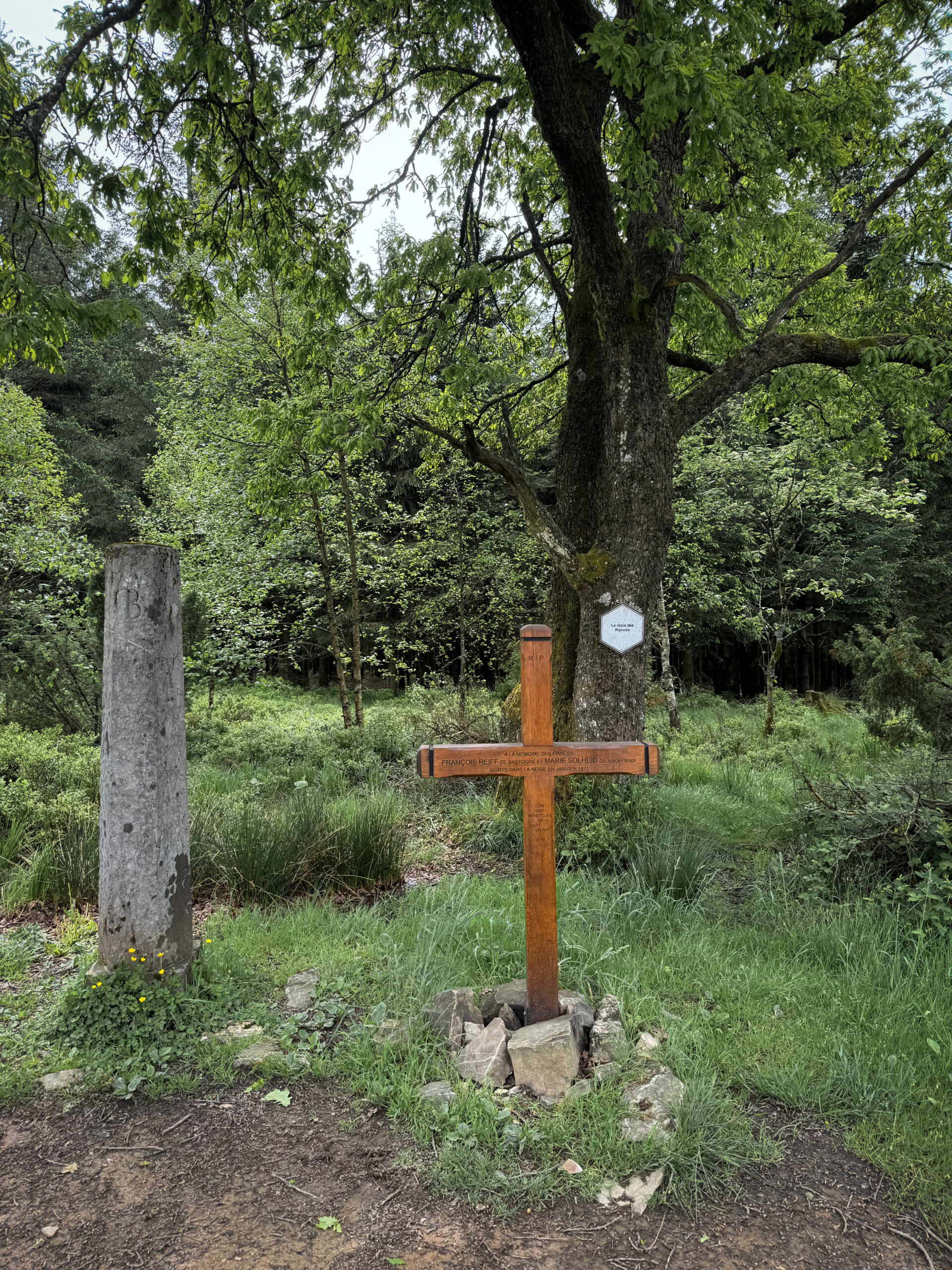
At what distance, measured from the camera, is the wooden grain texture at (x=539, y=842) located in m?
3.20

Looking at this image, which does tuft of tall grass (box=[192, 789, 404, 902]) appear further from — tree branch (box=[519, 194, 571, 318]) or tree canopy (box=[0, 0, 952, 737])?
tree branch (box=[519, 194, 571, 318])

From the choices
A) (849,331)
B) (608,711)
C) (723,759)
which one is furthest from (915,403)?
(723,759)

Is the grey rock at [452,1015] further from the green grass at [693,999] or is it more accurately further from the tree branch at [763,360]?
the tree branch at [763,360]

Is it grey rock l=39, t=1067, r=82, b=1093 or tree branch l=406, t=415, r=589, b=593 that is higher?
tree branch l=406, t=415, r=589, b=593

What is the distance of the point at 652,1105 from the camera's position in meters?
2.70

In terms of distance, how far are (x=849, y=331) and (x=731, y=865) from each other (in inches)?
255

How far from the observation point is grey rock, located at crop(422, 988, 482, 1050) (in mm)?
3094

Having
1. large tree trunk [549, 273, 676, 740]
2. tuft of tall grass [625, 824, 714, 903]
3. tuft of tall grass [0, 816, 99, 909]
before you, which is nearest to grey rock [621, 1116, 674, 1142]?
tuft of tall grass [625, 824, 714, 903]

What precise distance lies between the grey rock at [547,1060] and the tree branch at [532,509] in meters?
3.63

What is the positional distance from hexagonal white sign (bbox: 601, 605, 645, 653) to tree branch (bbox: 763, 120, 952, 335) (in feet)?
8.53

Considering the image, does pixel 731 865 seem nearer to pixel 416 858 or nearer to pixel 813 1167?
pixel 416 858

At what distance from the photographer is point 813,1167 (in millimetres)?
2518

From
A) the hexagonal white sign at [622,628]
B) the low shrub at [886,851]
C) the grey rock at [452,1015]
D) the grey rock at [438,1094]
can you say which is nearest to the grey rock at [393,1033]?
the grey rock at [452,1015]

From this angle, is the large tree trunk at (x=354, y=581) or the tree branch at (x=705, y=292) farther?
the large tree trunk at (x=354, y=581)
